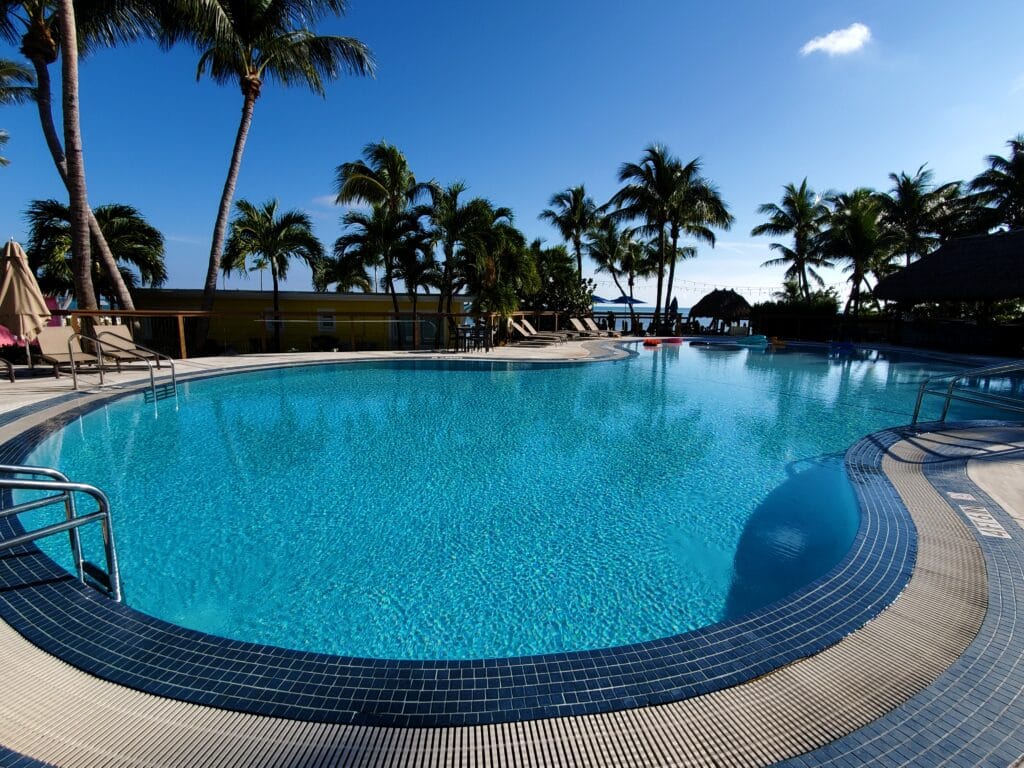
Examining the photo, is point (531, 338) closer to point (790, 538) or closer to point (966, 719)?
point (790, 538)

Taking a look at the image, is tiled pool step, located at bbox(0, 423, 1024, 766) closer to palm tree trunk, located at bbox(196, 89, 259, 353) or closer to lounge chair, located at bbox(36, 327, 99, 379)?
lounge chair, located at bbox(36, 327, 99, 379)

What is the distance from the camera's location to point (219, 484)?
17.5ft

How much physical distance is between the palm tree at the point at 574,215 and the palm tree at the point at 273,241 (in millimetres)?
16652

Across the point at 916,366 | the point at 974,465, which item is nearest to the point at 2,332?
the point at 974,465

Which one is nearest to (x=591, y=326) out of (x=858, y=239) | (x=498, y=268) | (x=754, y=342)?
(x=754, y=342)

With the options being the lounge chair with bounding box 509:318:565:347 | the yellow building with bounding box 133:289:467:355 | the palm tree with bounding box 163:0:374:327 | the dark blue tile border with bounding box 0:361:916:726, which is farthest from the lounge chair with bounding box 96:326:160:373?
the lounge chair with bounding box 509:318:565:347

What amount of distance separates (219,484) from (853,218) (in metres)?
30.1

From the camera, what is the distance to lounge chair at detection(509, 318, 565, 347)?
20828mm

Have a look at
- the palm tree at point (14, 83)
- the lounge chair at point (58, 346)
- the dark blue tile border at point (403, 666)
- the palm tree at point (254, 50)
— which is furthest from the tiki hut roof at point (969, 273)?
the palm tree at point (14, 83)

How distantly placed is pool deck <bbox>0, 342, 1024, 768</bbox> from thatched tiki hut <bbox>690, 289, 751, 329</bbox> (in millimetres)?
30159

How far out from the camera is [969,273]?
1927 cm

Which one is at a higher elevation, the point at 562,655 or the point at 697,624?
the point at 562,655

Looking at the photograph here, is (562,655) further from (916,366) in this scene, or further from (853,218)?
(853,218)

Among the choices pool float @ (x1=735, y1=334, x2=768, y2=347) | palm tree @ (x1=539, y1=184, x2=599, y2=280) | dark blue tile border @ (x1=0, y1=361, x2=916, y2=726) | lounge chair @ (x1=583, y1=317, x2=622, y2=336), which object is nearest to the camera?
dark blue tile border @ (x1=0, y1=361, x2=916, y2=726)
